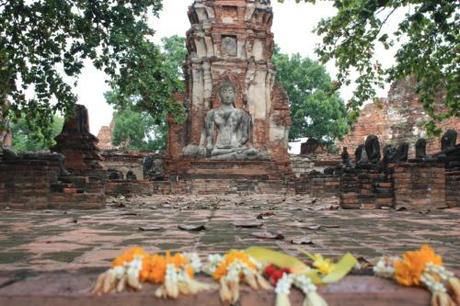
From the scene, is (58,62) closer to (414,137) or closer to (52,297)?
(52,297)

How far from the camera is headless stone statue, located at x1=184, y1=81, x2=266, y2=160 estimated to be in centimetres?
2064

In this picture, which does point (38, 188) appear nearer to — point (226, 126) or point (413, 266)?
point (413, 266)

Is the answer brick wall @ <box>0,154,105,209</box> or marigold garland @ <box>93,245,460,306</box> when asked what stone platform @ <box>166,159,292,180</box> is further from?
marigold garland @ <box>93,245,460,306</box>

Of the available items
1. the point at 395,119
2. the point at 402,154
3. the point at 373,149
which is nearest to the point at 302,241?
the point at 402,154

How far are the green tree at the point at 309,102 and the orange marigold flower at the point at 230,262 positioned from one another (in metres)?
28.1

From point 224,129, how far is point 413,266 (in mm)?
19086

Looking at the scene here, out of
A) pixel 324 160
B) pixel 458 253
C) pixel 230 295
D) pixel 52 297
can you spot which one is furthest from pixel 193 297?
pixel 324 160

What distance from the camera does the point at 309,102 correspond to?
97.3 ft

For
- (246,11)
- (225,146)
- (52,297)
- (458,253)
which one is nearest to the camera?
(52,297)

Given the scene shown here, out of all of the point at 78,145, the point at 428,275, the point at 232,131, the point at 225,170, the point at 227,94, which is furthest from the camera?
the point at 227,94

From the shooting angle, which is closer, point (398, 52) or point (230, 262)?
point (230, 262)

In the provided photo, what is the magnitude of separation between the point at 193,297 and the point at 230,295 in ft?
0.44

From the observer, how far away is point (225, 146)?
20609 millimetres

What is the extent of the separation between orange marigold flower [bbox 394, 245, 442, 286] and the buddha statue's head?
19475mm
